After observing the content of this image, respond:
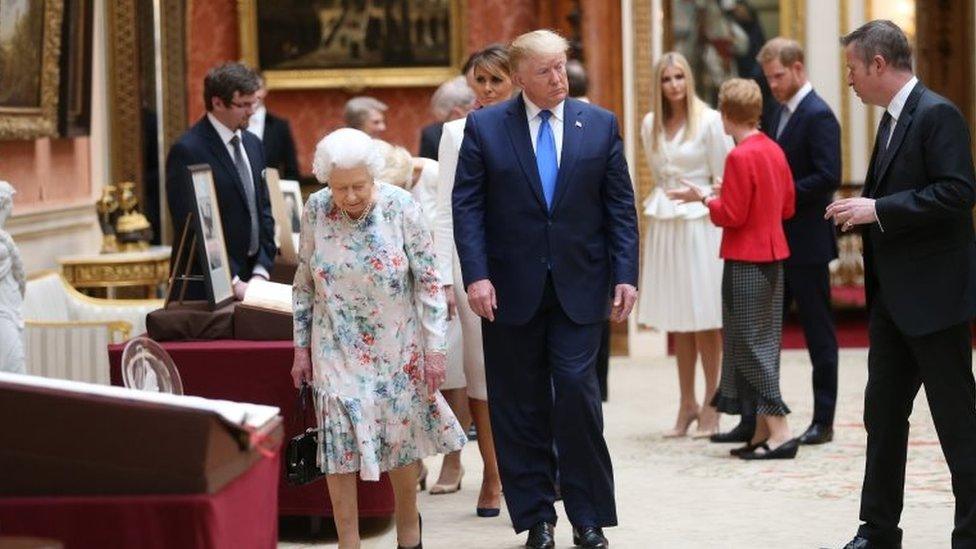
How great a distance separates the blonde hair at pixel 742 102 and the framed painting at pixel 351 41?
6406 mm

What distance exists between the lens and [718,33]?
50.9ft

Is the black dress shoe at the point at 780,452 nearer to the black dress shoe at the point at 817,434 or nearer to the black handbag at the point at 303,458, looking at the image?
the black dress shoe at the point at 817,434

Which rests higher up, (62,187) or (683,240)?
(62,187)

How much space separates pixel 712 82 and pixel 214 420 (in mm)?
11939

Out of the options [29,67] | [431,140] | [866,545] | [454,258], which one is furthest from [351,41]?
[866,545]

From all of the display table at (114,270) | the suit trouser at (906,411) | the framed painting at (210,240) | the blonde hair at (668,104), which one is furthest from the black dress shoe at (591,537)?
the display table at (114,270)

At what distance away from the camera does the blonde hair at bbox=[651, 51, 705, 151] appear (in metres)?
8.90

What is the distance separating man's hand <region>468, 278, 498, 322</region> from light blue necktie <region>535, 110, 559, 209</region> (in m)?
0.43

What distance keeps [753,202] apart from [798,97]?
969 mm

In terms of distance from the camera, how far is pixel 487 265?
638 cm

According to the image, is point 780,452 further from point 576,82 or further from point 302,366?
point 302,366

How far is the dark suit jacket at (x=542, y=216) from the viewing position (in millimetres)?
6277

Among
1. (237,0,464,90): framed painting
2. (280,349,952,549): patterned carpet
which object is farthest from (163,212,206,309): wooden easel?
(237,0,464,90): framed painting

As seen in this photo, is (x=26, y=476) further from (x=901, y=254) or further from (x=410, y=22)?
(x=410, y=22)
